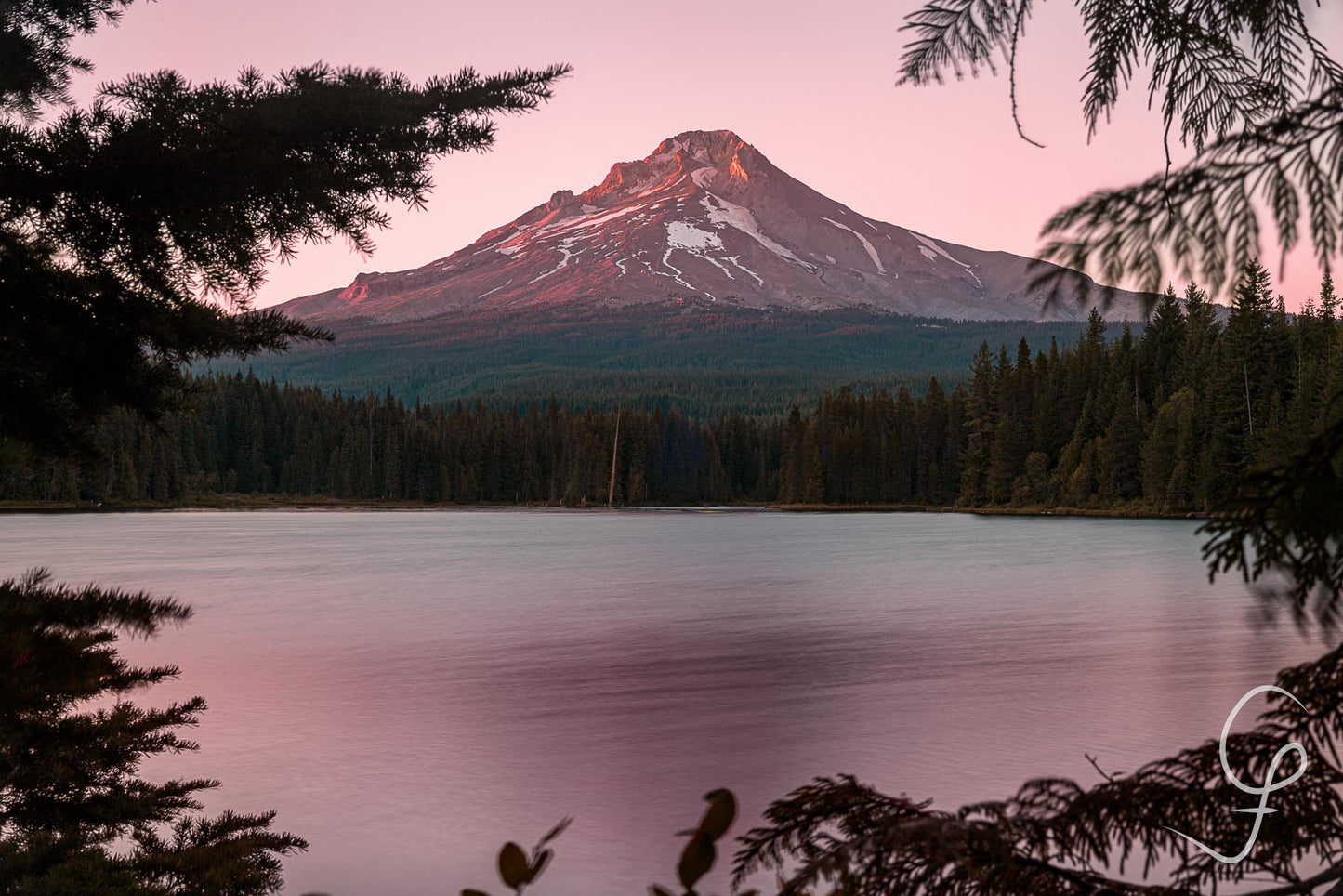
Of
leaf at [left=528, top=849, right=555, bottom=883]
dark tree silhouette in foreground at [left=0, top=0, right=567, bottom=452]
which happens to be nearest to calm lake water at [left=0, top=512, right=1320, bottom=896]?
leaf at [left=528, top=849, right=555, bottom=883]

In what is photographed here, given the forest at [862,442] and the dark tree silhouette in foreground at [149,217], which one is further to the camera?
the forest at [862,442]

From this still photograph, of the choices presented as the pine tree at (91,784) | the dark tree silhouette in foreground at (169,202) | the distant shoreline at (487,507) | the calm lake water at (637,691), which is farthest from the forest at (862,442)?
the dark tree silhouette in foreground at (169,202)

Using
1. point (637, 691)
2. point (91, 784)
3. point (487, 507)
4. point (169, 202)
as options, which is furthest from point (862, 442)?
point (169, 202)

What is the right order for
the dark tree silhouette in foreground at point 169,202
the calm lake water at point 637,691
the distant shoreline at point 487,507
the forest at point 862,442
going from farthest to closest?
the distant shoreline at point 487,507
the forest at point 862,442
the calm lake water at point 637,691
the dark tree silhouette in foreground at point 169,202

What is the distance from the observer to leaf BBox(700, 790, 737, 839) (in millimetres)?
1450

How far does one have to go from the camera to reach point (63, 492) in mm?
103000

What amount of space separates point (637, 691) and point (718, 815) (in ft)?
49.5

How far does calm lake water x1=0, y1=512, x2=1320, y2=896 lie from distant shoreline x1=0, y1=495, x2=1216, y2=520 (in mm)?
52310

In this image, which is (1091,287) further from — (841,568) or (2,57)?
(841,568)

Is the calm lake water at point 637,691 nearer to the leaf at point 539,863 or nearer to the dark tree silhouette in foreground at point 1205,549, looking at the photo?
the dark tree silhouette in foreground at point 1205,549

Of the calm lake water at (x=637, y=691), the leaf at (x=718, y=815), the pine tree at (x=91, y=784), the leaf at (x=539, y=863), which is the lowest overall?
the calm lake water at (x=637, y=691)

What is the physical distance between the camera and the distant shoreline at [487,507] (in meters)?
87.8

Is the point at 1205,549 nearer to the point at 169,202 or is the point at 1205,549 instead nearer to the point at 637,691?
the point at 169,202

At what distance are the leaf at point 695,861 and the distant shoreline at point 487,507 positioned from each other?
82199 mm
